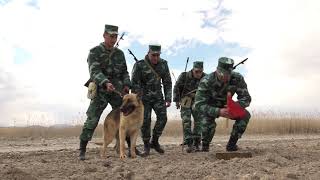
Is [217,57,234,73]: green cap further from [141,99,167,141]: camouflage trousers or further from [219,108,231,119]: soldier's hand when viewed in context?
[141,99,167,141]: camouflage trousers

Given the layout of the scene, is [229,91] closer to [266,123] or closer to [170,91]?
[170,91]

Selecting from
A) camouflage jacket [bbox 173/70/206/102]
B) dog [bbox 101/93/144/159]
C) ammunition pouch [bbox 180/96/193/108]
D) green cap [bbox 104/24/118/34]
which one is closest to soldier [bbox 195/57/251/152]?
dog [bbox 101/93/144/159]

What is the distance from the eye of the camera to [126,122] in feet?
31.1

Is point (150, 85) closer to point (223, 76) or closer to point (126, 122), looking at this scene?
point (126, 122)

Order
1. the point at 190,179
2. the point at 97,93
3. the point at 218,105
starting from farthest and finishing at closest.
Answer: the point at 218,105
the point at 97,93
the point at 190,179

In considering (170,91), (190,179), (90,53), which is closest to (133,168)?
(190,179)

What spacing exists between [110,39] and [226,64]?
1.97 meters

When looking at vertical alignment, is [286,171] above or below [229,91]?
below

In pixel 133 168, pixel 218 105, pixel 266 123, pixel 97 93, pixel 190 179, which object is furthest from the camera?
pixel 266 123

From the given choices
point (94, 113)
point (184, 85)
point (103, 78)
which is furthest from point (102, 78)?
point (184, 85)

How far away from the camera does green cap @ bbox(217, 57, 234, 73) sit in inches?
376

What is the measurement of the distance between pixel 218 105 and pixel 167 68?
1212 millimetres

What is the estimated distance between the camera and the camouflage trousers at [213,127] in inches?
396

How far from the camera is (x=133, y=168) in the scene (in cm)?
773
